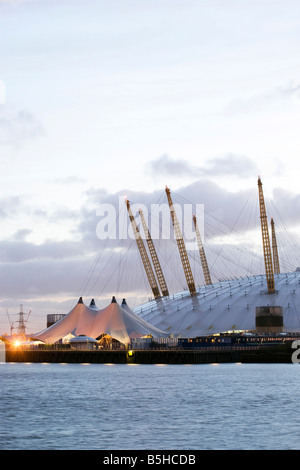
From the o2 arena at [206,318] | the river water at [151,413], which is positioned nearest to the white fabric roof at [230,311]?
the o2 arena at [206,318]

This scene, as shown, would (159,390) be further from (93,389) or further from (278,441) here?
(278,441)

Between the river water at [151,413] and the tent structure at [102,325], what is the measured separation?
146 ft

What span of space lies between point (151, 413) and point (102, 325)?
3931 inches

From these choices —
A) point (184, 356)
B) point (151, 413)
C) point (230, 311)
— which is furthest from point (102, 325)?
point (151, 413)

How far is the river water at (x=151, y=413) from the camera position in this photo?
58156 mm

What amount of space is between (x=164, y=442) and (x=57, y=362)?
127 meters

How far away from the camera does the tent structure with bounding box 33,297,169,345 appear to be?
170375mm

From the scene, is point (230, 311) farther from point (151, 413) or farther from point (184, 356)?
point (151, 413)

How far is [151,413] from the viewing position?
7450 cm

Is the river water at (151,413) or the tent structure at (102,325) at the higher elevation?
the tent structure at (102,325)

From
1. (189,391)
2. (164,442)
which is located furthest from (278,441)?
(189,391)

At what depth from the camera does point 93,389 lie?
103375mm

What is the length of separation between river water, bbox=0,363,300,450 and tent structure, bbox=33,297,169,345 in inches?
1756

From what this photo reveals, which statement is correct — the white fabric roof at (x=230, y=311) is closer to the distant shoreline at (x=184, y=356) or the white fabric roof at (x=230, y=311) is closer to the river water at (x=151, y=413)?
the distant shoreline at (x=184, y=356)
